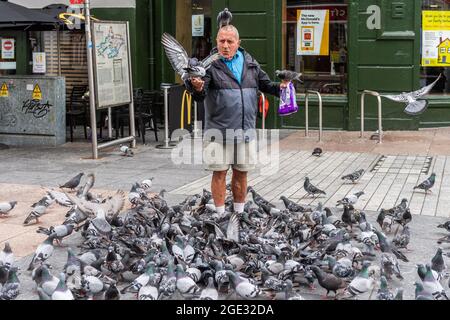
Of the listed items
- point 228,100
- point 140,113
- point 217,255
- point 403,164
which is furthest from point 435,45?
point 217,255

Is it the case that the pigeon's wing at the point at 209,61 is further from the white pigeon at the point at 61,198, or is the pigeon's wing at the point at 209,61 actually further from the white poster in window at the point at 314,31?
the white poster in window at the point at 314,31

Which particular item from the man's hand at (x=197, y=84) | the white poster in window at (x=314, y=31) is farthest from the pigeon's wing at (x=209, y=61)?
the white poster in window at (x=314, y=31)

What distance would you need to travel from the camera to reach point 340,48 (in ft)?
47.9

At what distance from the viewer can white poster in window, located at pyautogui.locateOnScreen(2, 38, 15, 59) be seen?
1457cm

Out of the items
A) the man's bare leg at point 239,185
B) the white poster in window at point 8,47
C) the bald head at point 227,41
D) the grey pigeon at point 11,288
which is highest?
the white poster in window at point 8,47

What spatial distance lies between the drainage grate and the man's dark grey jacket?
415 cm

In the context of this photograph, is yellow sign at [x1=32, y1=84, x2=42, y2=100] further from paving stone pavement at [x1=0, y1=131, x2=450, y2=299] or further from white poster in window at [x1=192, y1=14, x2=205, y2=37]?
white poster in window at [x1=192, y1=14, x2=205, y2=37]

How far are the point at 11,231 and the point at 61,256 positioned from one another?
110 centimetres

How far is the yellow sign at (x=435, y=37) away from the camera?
46.5ft

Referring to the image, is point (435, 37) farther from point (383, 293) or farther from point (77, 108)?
point (383, 293)

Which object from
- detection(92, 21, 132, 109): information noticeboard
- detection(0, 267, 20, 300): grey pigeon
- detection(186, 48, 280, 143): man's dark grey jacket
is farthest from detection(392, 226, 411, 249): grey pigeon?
detection(92, 21, 132, 109): information noticeboard

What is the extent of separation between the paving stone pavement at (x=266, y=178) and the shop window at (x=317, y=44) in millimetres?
1794
